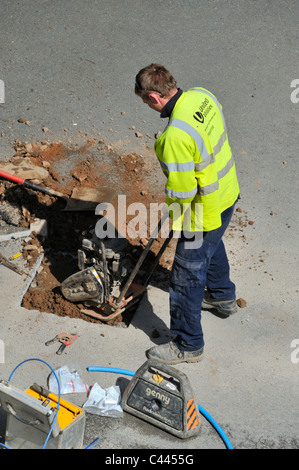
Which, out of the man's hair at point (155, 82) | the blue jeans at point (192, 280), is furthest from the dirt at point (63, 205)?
the man's hair at point (155, 82)

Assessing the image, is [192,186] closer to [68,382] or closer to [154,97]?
[154,97]

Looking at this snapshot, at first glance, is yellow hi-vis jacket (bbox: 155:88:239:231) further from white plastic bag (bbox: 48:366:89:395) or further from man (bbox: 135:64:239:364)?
white plastic bag (bbox: 48:366:89:395)

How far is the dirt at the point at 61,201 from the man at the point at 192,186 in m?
0.74

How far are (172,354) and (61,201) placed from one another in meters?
2.02

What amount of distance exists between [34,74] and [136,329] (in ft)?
13.0

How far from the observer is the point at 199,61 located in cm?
706

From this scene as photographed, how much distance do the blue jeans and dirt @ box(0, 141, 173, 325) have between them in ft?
2.38

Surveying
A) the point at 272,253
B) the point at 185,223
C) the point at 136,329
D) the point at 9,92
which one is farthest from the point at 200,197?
the point at 9,92

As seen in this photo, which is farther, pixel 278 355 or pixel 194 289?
pixel 278 355

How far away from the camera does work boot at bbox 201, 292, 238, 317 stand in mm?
4521

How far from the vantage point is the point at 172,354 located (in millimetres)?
4215

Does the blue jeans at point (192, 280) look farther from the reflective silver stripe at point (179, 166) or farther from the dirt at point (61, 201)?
the dirt at point (61, 201)

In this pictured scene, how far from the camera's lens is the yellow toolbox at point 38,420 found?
3129mm
